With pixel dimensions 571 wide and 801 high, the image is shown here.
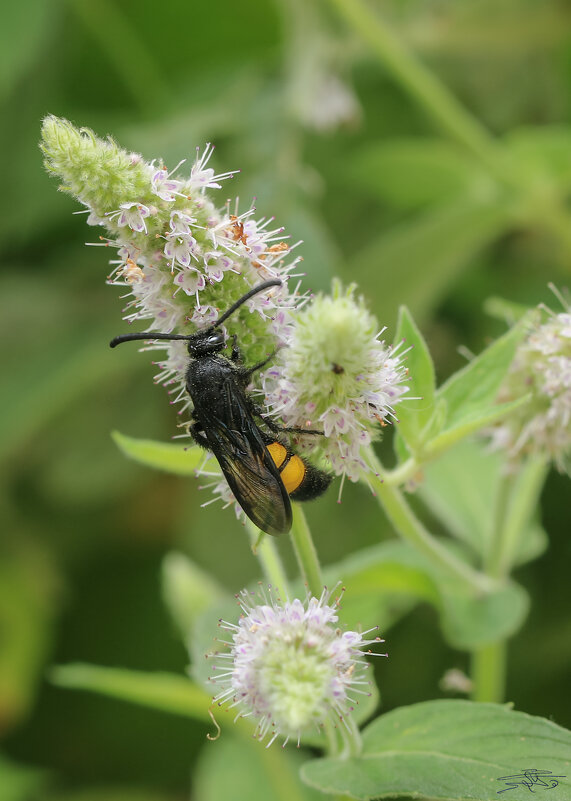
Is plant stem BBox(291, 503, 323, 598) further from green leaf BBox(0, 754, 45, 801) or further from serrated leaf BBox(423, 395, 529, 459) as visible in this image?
green leaf BBox(0, 754, 45, 801)

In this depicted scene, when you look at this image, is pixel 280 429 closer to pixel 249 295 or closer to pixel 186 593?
pixel 249 295

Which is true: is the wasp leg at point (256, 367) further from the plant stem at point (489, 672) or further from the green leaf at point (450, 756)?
the plant stem at point (489, 672)

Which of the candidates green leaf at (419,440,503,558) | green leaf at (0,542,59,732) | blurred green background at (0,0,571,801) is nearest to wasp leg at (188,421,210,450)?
green leaf at (419,440,503,558)

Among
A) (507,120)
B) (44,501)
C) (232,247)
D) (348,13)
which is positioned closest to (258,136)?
(348,13)

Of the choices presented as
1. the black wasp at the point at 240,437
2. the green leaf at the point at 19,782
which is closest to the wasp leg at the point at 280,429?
the black wasp at the point at 240,437

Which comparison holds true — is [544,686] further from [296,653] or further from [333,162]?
[333,162]

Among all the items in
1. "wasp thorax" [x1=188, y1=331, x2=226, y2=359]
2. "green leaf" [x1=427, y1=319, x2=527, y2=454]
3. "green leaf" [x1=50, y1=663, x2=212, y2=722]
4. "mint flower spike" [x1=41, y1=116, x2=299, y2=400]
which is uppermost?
"mint flower spike" [x1=41, y1=116, x2=299, y2=400]
